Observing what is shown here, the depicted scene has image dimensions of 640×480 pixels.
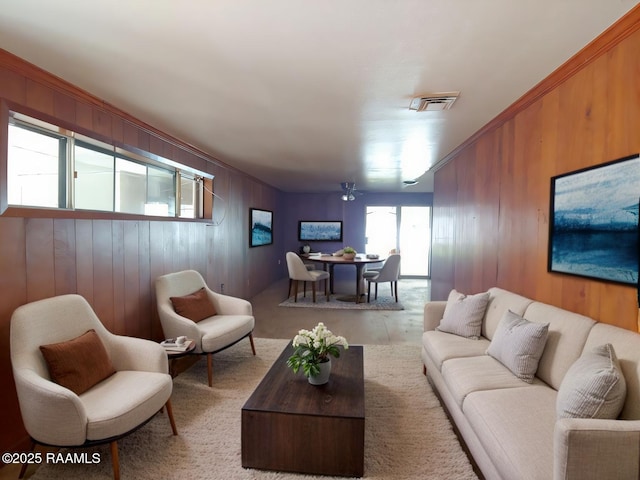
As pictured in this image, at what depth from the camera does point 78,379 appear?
180 centimetres

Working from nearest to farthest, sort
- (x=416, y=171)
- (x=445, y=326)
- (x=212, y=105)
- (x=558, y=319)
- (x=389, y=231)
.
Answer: (x=558, y=319) → (x=212, y=105) → (x=445, y=326) → (x=416, y=171) → (x=389, y=231)

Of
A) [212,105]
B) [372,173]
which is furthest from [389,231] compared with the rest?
[212,105]

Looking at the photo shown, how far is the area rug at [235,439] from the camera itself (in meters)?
1.73

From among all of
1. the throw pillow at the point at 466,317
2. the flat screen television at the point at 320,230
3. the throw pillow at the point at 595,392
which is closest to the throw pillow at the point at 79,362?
the throw pillow at the point at 595,392

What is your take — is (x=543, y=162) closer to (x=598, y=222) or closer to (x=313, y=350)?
(x=598, y=222)

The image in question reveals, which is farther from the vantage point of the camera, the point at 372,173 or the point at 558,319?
the point at 372,173

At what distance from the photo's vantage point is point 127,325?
2820mm

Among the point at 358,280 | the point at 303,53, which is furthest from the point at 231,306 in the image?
the point at 358,280

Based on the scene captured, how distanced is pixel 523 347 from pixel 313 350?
4.20 feet

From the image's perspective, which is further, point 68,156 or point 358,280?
point 358,280

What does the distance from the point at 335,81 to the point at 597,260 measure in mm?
1915

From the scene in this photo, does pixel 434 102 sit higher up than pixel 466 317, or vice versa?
pixel 434 102

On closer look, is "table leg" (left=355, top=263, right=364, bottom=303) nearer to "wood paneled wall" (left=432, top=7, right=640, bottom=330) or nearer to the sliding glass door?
"wood paneled wall" (left=432, top=7, right=640, bottom=330)

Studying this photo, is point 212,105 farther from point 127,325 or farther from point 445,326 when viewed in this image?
point 445,326
